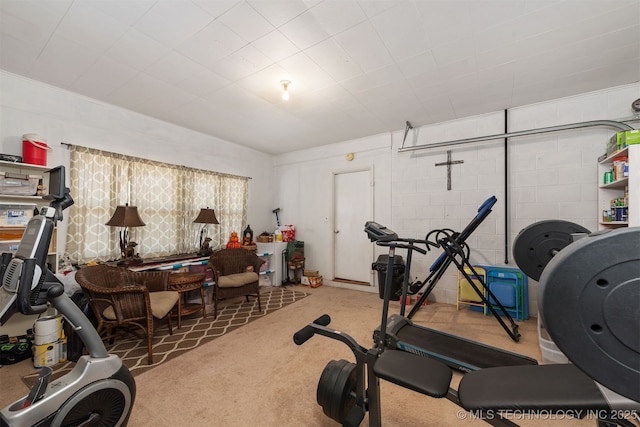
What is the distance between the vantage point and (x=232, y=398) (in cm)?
183

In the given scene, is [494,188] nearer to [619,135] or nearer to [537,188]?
[537,188]

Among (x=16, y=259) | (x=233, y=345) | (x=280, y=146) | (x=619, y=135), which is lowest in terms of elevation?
(x=233, y=345)

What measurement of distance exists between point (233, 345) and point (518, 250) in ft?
8.52

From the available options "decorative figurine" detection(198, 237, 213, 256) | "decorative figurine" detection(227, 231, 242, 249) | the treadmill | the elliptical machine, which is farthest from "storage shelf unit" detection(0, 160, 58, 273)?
the treadmill

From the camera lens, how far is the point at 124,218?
305 cm

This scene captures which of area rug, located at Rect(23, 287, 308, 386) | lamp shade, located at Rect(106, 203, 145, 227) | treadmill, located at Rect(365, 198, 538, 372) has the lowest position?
area rug, located at Rect(23, 287, 308, 386)

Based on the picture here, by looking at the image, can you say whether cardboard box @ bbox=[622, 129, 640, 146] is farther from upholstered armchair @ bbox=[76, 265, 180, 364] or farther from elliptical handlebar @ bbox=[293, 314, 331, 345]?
upholstered armchair @ bbox=[76, 265, 180, 364]

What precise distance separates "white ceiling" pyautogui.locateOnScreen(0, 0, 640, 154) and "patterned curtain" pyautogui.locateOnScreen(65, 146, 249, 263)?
85cm

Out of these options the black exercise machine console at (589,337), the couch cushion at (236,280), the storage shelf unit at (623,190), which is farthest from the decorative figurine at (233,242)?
the storage shelf unit at (623,190)

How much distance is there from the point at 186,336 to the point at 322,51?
3199 millimetres

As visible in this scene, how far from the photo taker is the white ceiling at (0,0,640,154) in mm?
1876

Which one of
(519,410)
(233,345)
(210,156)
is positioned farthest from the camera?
(210,156)

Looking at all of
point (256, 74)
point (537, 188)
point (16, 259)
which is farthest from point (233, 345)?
point (537, 188)

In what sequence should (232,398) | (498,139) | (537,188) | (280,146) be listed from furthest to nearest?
1. (280,146)
2. (498,139)
3. (537,188)
4. (232,398)
